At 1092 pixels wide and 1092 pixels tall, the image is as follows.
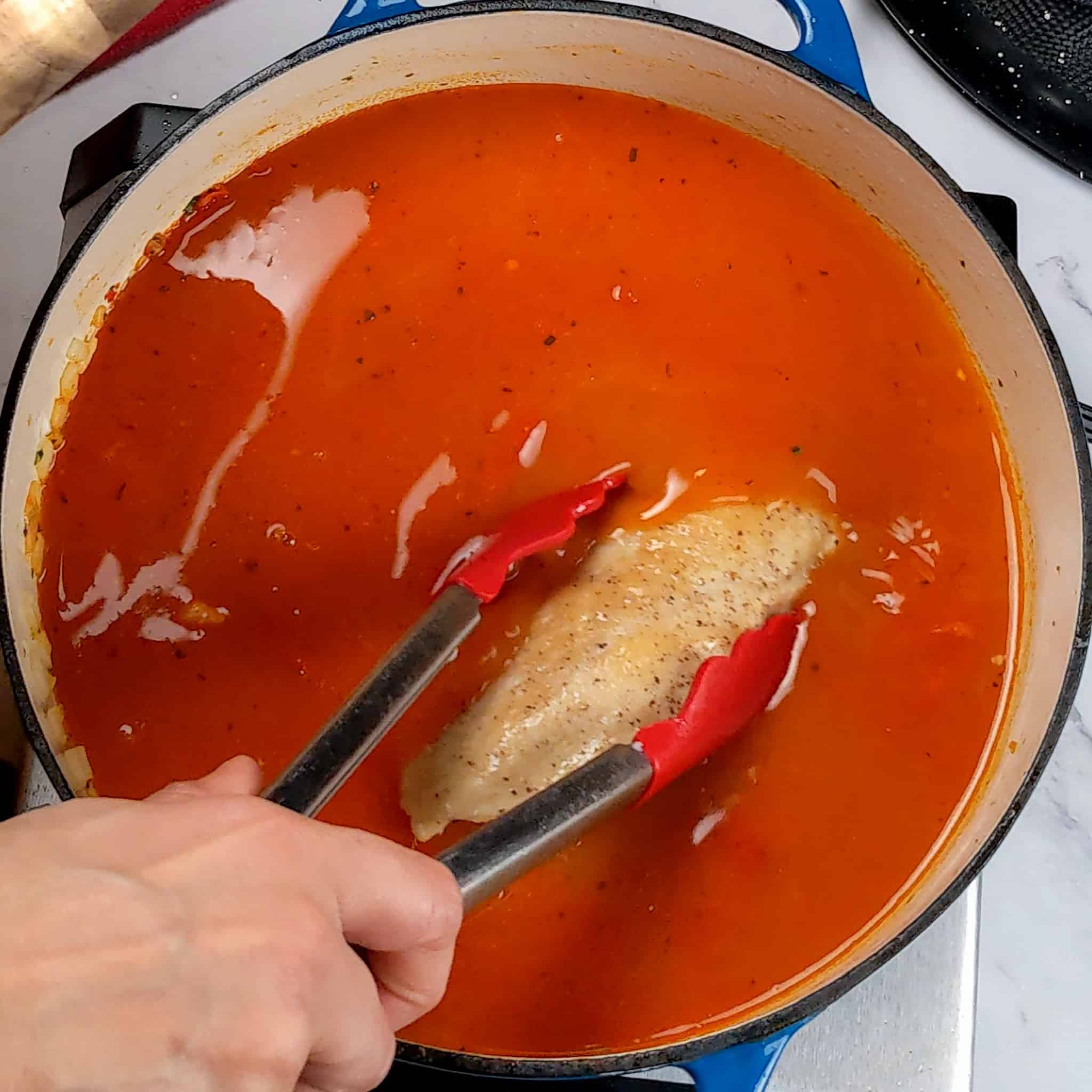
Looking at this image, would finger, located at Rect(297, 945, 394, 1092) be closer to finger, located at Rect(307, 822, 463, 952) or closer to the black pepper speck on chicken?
finger, located at Rect(307, 822, 463, 952)

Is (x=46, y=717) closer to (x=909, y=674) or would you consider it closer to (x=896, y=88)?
(x=909, y=674)

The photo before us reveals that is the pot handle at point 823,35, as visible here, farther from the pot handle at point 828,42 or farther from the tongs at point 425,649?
the tongs at point 425,649

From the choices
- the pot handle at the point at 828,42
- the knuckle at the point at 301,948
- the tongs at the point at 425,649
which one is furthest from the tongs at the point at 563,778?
the pot handle at the point at 828,42

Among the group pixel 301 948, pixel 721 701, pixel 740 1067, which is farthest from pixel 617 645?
pixel 301 948

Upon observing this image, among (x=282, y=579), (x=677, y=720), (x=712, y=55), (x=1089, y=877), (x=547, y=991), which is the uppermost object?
(x=712, y=55)

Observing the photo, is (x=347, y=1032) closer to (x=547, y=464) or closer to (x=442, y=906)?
(x=442, y=906)

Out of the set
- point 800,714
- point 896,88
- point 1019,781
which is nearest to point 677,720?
point 800,714

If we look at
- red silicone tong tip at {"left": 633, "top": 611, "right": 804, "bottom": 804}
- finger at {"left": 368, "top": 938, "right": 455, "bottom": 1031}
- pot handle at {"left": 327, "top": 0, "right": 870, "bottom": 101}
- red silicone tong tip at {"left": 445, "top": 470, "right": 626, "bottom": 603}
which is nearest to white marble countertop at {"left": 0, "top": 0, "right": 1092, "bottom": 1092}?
pot handle at {"left": 327, "top": 0, "right": 870, "bottom": 101}

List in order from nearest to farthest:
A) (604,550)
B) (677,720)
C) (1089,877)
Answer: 1. (677,720)
2. (604,550)
3. (1089,877)
